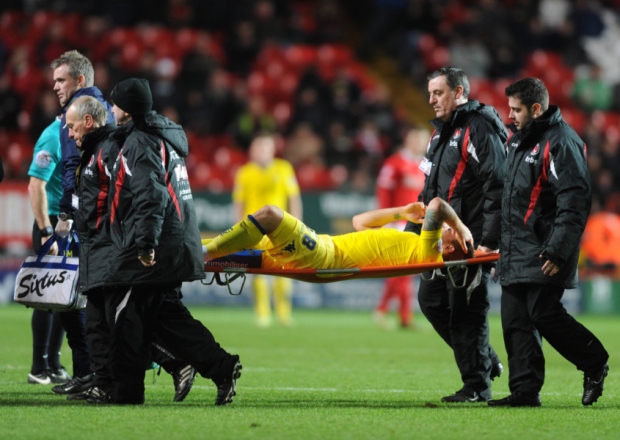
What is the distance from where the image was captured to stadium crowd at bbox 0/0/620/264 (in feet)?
63.9

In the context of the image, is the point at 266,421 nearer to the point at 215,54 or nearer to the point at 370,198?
the point at 370,198

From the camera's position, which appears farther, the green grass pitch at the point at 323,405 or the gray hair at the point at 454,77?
the gray hair at the point at 454,77

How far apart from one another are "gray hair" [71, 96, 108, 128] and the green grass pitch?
1.85 metres

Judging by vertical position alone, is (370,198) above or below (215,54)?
below

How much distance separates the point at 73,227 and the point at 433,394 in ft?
9.39

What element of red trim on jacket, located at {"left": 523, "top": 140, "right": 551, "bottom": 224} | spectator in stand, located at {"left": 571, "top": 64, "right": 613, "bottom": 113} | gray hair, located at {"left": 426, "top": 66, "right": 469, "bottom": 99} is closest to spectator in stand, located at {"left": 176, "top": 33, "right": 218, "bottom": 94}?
spectator in stand, located at {"left": 571, "top": 64, "right": 613, "bottom": 113}

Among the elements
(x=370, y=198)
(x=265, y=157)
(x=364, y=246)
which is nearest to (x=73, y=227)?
(x=364, y=246)

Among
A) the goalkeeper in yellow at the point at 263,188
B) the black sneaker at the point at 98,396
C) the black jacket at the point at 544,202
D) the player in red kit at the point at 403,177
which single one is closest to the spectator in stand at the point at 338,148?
the goalkeeper in yellow at the point at 263,188

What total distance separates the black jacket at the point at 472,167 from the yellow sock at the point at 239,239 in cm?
139

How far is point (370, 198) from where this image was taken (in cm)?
1811

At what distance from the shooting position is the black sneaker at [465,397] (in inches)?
305

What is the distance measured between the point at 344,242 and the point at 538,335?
1.46 metres

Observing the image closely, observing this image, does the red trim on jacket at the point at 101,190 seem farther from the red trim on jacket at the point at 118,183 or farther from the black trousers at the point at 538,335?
the black trousers at the point at 538,335

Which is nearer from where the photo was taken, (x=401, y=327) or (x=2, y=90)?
(x=401, y=327)
